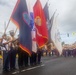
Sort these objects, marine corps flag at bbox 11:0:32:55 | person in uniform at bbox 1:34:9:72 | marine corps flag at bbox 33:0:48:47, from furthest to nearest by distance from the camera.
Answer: marine corps flag at bbox 33:0:48:47 < marine corps flag at bbox 11:0:32:55 < person in uniform at bbox 1:34:9:72

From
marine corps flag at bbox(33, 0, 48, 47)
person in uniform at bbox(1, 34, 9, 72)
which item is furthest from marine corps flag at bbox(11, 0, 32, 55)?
marine corps flag at bbox(33, 0, 48, 47)

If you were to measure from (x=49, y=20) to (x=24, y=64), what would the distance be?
3.85 meters

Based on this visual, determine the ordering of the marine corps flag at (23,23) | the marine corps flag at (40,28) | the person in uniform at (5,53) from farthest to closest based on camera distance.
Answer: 1. the marine corps flag at (40,28)
2. the marine corps flag at (23,23)
3. the person in uniform at (5,53)

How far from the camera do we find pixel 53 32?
59.1 feet

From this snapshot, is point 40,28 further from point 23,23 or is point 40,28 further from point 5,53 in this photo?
point 5,53

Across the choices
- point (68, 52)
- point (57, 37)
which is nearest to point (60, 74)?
point (57, 37)

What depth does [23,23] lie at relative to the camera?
14.0m

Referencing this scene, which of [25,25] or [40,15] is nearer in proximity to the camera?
[25,25]

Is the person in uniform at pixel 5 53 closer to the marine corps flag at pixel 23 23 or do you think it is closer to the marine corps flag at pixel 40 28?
the marine corps flag at pixel 23 23

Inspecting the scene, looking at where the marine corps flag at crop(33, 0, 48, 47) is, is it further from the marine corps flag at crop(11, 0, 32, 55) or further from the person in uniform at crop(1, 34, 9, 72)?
the person in uniform at crop(1, 34, 9, 72)

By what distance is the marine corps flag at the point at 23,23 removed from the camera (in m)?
13.7

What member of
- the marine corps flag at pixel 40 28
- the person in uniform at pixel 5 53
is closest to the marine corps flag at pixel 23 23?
the person in uniform at pixel 5 53

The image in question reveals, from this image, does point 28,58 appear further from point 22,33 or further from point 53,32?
point 22,33

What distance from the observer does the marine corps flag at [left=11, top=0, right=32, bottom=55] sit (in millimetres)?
13711
